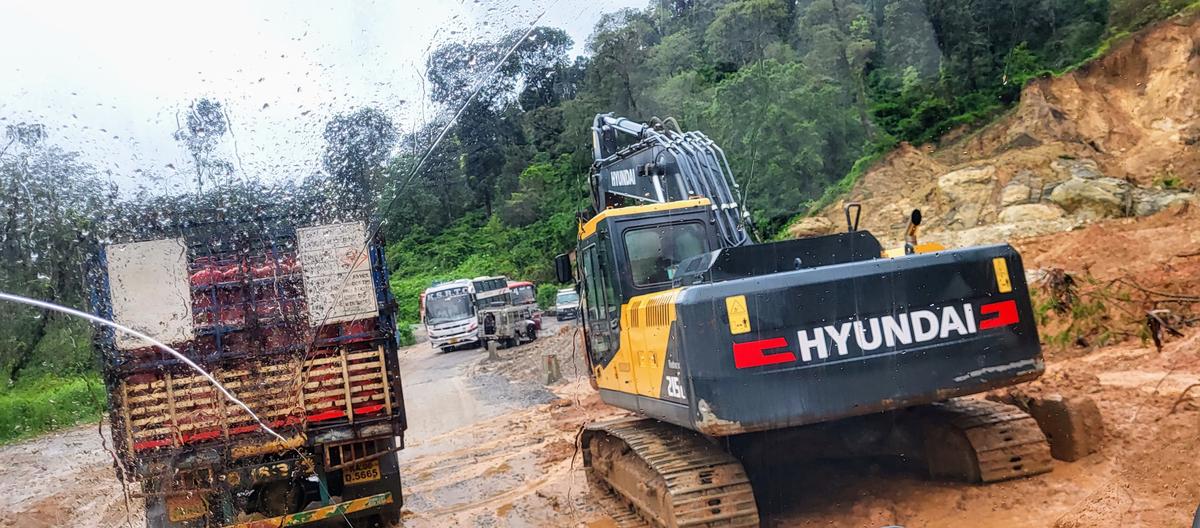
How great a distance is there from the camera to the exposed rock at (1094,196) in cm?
1758

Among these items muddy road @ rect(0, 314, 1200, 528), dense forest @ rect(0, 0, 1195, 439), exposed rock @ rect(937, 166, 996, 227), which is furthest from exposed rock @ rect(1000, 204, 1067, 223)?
muddy road @ rect(0, 314, 1200, 528)

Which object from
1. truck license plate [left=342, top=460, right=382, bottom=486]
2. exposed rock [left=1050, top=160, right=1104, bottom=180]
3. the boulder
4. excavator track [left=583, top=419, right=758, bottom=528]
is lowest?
excavator track [left=583, top=419, right=758, bottom=528]

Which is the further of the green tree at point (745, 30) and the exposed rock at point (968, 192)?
the green tree at point (745, 30)

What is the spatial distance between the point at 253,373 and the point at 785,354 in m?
3.57

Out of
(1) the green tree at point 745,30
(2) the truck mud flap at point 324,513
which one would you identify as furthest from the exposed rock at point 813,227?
(2) the truck mud flap at point 324,513

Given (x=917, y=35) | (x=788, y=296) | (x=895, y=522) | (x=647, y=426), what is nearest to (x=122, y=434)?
(x=647, y=426)

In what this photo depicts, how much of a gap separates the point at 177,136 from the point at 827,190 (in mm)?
20180

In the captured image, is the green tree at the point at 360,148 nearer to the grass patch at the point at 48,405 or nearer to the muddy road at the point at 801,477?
the grass patch at the point at 48,405

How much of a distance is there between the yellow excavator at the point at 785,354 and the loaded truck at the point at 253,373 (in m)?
1.80

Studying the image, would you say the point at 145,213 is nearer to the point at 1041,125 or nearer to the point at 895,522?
the point at 895,522

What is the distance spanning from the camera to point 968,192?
65.1ft

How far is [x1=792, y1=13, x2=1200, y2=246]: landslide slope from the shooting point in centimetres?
1784

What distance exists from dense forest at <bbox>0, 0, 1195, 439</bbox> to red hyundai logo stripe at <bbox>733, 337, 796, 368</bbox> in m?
2.13

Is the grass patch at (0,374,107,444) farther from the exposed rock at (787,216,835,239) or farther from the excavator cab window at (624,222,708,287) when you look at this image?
the exposed rock at (787,216,835,239)
